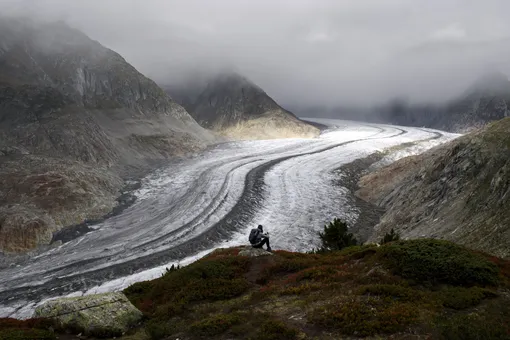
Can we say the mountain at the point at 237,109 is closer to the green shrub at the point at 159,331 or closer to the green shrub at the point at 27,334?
the green shrub at the point at 159,331

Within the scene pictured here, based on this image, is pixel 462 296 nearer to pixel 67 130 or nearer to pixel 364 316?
pixel 364 316

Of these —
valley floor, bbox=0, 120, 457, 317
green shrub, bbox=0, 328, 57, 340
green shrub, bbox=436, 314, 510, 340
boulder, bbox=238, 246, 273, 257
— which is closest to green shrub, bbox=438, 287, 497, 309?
green shrub, bbox=436, 314, 510, 340

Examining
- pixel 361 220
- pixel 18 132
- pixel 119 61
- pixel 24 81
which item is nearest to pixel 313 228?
pixel 361 220

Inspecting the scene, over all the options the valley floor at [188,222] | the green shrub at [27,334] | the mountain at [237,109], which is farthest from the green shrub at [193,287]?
the mountain at [237,109]

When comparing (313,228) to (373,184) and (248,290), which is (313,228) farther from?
(248,290)

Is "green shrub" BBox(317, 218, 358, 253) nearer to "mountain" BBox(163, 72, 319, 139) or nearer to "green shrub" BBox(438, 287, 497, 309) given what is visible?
"green shrub" BBox(438, 287, 497, 309)

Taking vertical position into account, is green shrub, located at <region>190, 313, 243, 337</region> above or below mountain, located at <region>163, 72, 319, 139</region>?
below
